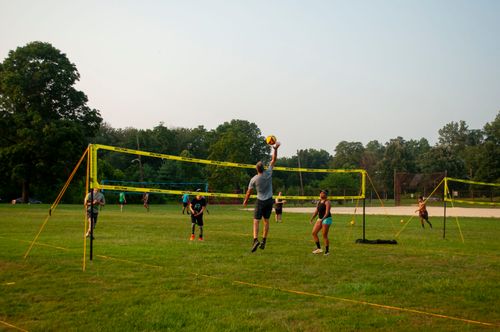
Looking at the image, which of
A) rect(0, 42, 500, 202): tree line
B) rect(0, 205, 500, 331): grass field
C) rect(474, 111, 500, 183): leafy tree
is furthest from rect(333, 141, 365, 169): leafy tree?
rect(0, 205, 500, 331): grass field

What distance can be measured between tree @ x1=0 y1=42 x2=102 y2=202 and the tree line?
0.34ft

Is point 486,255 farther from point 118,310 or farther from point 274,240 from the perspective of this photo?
point 118,310

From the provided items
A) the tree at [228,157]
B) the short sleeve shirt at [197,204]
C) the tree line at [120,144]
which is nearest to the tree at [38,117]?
the tree line at [120,144]

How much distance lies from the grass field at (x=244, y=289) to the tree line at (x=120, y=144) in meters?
40.2

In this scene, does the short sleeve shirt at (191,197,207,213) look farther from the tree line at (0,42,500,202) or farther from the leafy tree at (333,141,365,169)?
the leafy tree at (333,141,365,169)

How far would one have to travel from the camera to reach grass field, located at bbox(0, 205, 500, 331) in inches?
263

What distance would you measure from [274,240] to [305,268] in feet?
20.1

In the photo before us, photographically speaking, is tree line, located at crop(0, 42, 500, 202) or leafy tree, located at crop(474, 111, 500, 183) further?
leafy tree, located at crop(474, 111, 500, 183)

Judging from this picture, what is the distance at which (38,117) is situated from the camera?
50594mm

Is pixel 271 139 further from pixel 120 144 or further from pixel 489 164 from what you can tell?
pixel 120 144

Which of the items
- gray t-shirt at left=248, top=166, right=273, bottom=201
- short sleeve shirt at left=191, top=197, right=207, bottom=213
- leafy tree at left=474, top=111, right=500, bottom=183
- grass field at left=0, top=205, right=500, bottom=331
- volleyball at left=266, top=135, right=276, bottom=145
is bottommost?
grass field at left=0, top=205, right=500, bottom=331

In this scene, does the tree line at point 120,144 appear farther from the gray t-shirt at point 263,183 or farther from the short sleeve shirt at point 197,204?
the gray t-shirt at point 263,183

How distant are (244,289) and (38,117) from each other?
157ft

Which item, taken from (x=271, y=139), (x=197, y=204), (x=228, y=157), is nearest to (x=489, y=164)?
(x=228, y=157)
